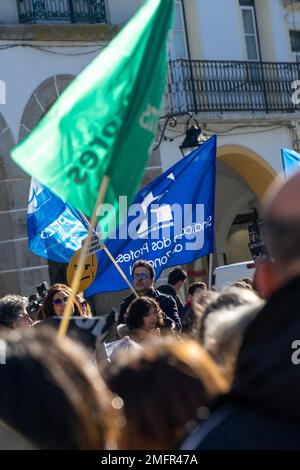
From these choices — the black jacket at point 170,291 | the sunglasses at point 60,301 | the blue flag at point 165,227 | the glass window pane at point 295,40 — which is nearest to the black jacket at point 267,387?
the sunglasses at point 60,301

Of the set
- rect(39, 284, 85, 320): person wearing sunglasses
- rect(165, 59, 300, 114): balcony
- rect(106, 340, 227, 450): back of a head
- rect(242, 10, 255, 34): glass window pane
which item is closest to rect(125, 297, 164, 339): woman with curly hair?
rect(39, 284, 85, 320): person wearing sunglasses

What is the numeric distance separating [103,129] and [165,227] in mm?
6126

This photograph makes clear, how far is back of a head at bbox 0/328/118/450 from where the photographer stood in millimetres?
2238

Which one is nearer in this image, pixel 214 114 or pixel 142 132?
pixel 142 132

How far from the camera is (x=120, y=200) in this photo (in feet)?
13.7

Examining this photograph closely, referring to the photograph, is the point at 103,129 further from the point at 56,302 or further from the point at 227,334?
the point at 56,302

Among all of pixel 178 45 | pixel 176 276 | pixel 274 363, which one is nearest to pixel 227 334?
pixel 274 363

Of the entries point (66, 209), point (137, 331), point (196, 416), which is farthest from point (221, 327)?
point (66, 209)

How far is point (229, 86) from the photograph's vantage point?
18.8m

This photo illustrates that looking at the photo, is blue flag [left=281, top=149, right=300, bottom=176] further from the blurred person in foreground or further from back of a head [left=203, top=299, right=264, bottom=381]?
the blurred person in foreground

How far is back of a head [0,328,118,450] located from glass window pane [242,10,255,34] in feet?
59.3

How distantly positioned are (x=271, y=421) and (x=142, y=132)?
1.90 m

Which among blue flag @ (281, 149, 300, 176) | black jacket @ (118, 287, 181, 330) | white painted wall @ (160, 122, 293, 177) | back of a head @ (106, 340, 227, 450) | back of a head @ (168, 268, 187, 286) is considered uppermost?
white painted wall @ (160, 122, 293, 177)

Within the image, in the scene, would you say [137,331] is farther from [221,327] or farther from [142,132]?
[221,327]
